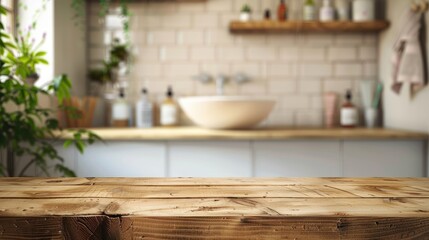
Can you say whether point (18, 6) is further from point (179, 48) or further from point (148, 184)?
point (148, 184)

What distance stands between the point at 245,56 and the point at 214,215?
2259 mm

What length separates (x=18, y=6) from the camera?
2.32 meters

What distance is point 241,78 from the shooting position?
9.25ft

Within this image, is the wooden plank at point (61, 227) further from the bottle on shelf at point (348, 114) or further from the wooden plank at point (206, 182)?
the bottle on shelf at point (348, 114)

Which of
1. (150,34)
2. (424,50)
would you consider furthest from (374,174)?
(150,34)

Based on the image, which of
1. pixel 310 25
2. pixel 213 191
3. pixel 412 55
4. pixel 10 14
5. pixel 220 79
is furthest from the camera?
pixel 220 79

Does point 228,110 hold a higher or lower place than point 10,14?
lower

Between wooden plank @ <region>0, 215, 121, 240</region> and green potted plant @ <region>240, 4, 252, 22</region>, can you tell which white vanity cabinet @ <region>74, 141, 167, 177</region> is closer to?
green potted plant @ <region>240, 4, 252, 22</region>

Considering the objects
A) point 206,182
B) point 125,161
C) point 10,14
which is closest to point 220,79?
point 125,161

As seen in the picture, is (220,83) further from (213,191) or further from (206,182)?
(213,191)

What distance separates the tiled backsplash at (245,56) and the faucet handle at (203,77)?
0.10 ft

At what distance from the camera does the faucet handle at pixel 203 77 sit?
2.83 meters

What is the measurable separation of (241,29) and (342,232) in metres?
2.22

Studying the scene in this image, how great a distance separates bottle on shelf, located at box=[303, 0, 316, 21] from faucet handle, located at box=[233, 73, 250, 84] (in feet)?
1.80
